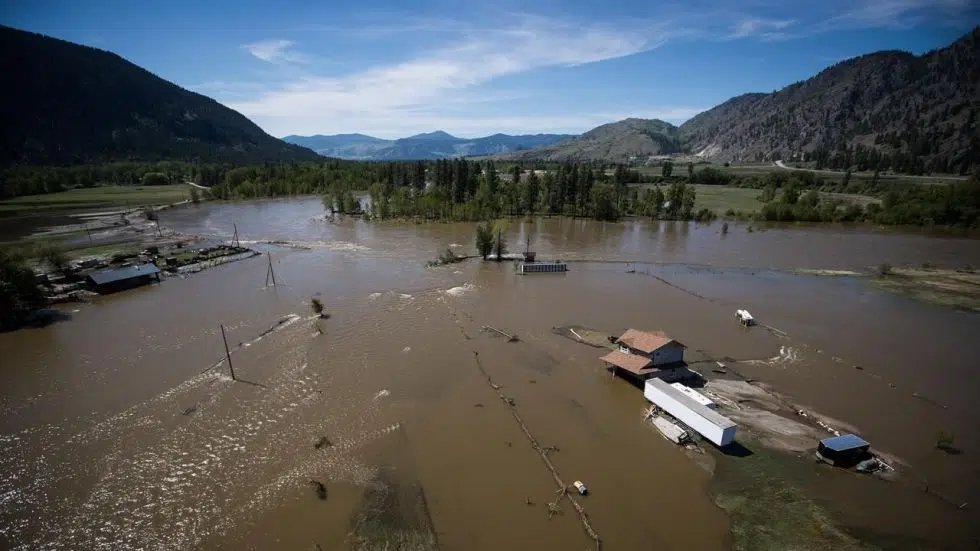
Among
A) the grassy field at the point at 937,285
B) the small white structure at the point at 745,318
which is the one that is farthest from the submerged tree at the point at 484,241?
the grassy field at the point at 937,285

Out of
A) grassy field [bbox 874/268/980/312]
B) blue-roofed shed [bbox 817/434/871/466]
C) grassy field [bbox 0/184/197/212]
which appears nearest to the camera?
blue-roofed shed [bbox 817/434/871/466]

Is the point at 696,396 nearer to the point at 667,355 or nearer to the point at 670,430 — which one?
the point at 670,430

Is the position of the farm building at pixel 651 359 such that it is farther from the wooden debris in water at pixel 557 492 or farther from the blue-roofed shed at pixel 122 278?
the blue-roofed shed at pixel 122 278

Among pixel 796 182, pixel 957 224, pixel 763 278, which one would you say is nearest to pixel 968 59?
pixel 796 182

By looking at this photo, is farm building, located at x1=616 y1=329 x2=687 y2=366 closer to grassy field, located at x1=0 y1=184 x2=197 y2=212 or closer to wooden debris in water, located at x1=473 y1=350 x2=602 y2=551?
wooden debris in water, located at x1=473 y1=350 x2=602 y2=551

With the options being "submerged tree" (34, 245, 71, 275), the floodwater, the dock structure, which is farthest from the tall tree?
"submerged tree" (34, 245, 71, 275)

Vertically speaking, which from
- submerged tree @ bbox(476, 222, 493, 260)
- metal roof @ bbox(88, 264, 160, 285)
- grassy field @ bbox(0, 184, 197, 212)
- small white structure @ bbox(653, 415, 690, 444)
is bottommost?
small white structure @ bbox(653, 415, 690, 444)

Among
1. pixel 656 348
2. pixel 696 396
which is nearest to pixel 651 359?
pixel 656 348
